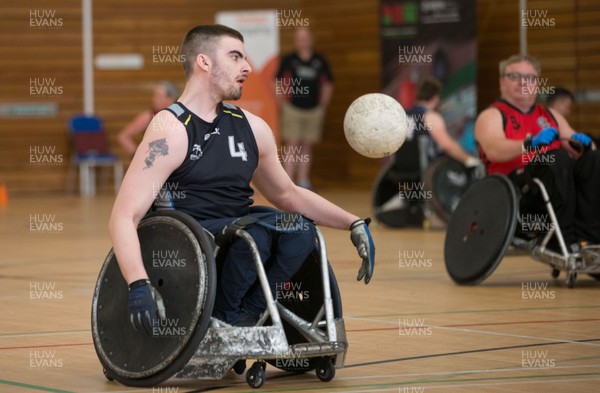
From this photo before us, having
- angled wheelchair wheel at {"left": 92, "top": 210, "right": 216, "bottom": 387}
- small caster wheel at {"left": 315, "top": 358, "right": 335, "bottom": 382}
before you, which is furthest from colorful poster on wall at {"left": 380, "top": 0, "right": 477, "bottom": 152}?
angled wheelchair wheel at {"left": 92, "top": 210, "right": 216, "bottom": 387}

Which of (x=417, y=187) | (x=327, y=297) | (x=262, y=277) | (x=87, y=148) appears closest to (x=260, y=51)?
(x=87, y=148)

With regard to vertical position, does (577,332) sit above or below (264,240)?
below

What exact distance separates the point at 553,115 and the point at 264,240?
448 centimetres

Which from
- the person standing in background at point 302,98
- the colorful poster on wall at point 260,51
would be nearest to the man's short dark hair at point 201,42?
the person standing in background at point 302,98

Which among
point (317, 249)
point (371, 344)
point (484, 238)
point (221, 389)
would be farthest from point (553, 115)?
point (221, 389)

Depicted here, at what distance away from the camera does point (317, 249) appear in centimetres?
509

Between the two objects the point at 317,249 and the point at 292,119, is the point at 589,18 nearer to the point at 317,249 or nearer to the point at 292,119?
the point at 292,119

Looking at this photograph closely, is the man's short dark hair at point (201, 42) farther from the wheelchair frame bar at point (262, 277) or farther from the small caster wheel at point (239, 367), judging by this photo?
the small caster wheel at point (239, 367)

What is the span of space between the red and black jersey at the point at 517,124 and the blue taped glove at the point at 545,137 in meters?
0.48

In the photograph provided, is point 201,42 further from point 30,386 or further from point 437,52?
point 437,52

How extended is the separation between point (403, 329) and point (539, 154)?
2309 mm

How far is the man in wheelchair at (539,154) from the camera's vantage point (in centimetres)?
815

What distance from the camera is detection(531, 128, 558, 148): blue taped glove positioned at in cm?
800

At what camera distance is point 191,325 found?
4648 mm
